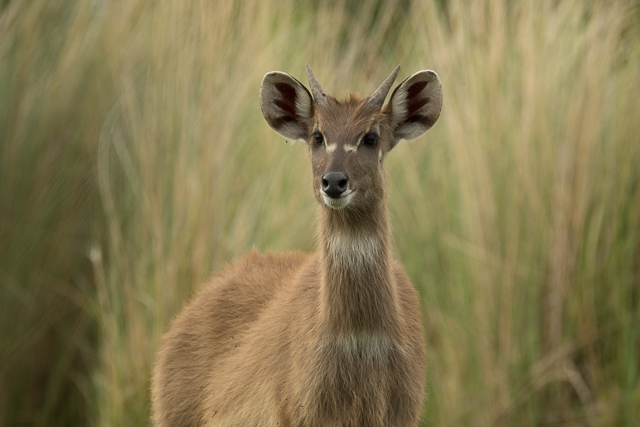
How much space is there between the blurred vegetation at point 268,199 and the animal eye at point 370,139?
2402mm

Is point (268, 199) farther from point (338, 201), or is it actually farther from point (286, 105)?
point (338, 201)

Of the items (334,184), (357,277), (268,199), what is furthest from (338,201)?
(268,199)

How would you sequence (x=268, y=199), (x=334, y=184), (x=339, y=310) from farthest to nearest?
(x=268, y=199)
(x=339, y=310)
(x=334, y=184)

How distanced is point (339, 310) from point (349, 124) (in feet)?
2.51

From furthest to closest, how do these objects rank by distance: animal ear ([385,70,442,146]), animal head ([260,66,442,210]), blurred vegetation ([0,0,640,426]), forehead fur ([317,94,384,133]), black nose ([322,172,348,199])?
1. blurred vegetation ([0,0,640,426])
2. animal ear ([385,70,442,146])
3. forehead fur ([317,94,384,133])
4. animal head ([260,66,442,210])
5. black nose ([322,172,348,199])

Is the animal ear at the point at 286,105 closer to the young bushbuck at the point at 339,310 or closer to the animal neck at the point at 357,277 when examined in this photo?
the young bushbuck at the point at 339,310

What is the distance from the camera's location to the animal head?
342cm

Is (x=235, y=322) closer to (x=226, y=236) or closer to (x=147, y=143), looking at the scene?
(x=226, y=236)

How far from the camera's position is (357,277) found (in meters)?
3.53

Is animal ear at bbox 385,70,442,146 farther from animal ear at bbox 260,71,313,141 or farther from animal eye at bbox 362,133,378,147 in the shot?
animal ear at bbox 260,71,313,141

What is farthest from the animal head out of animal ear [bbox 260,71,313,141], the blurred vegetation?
the blurred vegetation

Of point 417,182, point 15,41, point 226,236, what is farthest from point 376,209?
point 15,41

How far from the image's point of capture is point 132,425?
18.5 ft

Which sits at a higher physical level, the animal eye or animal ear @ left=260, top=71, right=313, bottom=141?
animal ear @ left=260, top=71, right=313, bottom=141
